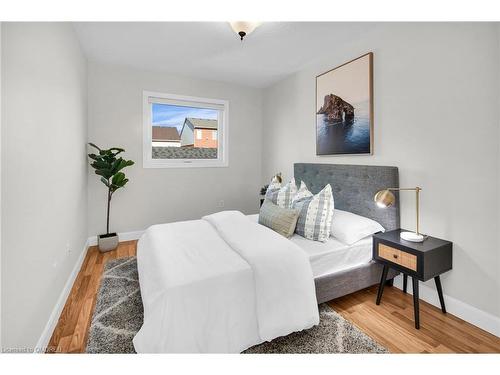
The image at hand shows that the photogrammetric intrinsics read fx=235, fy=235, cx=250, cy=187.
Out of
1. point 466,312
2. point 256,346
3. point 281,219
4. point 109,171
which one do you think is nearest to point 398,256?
point 466,312

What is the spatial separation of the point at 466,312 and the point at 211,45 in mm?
3483

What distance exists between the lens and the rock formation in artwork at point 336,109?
8.70 ft

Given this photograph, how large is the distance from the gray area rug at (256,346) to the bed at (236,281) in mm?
103

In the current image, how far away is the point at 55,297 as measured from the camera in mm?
1810

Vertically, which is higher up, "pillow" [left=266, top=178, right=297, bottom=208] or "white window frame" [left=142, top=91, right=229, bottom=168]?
"white window frame" [left=142, top=91, right=229, bottom=168]

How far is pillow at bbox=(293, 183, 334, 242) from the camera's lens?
210cm

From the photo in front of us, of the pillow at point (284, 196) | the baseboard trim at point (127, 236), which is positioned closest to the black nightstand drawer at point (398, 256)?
the pillow at point (284, 196)

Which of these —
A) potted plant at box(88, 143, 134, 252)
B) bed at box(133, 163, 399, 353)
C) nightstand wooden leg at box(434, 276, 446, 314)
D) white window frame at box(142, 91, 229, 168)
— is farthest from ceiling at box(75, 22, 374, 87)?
nightstand wooden leg at box(434, 276, 446, 314)

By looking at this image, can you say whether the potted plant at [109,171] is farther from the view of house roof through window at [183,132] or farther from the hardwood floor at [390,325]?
the hardwood floor at [390,325]

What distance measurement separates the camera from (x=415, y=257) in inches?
67.6

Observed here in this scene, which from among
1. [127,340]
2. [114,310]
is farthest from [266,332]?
[114,310]

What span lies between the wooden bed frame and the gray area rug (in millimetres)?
224

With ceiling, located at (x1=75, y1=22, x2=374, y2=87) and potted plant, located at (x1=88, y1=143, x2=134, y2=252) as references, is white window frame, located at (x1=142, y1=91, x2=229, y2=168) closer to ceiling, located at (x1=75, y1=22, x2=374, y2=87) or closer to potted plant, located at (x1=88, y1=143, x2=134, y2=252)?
ceiling, located at (x1=75, y1=22, x2=374, y2=87)
